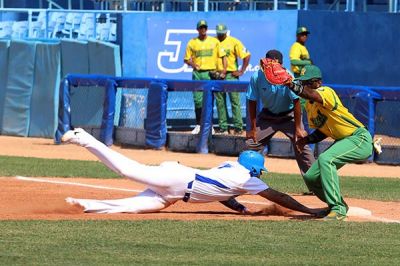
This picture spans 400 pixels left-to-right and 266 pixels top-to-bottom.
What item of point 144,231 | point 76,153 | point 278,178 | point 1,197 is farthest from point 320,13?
point 144,231

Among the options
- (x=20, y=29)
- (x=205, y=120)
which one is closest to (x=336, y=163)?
(x=205, y=120)

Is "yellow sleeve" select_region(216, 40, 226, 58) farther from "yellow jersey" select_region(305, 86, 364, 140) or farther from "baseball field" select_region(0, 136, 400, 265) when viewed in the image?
"yellow jersey" select_region(305, 86, 364, 140)

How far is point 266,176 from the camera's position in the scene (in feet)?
50.9

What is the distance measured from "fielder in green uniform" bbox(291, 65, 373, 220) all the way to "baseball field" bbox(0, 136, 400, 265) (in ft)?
0.96

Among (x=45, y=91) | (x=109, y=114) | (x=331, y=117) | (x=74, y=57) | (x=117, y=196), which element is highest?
(x=331, y=117)

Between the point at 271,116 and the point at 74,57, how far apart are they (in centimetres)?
919

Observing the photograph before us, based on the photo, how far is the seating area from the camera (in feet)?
80.5

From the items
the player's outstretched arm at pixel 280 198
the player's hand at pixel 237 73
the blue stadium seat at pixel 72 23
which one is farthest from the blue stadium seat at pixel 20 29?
the player's outstretched arm at pixel 280 198

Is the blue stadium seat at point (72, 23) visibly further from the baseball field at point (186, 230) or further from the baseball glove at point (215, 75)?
the baseball field at point (186, 230)

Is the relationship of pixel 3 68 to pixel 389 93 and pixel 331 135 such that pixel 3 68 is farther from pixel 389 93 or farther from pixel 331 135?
pixel 331 135

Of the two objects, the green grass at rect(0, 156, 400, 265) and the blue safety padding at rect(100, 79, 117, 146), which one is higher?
the green grass at rect(0, 156, 400, 265)

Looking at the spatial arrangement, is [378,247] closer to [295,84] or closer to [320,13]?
[295,84]

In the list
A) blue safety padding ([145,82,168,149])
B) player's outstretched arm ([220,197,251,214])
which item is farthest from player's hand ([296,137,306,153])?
blue safety padding ([145,82,168,149])

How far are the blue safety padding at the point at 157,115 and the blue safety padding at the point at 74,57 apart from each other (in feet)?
8.82
